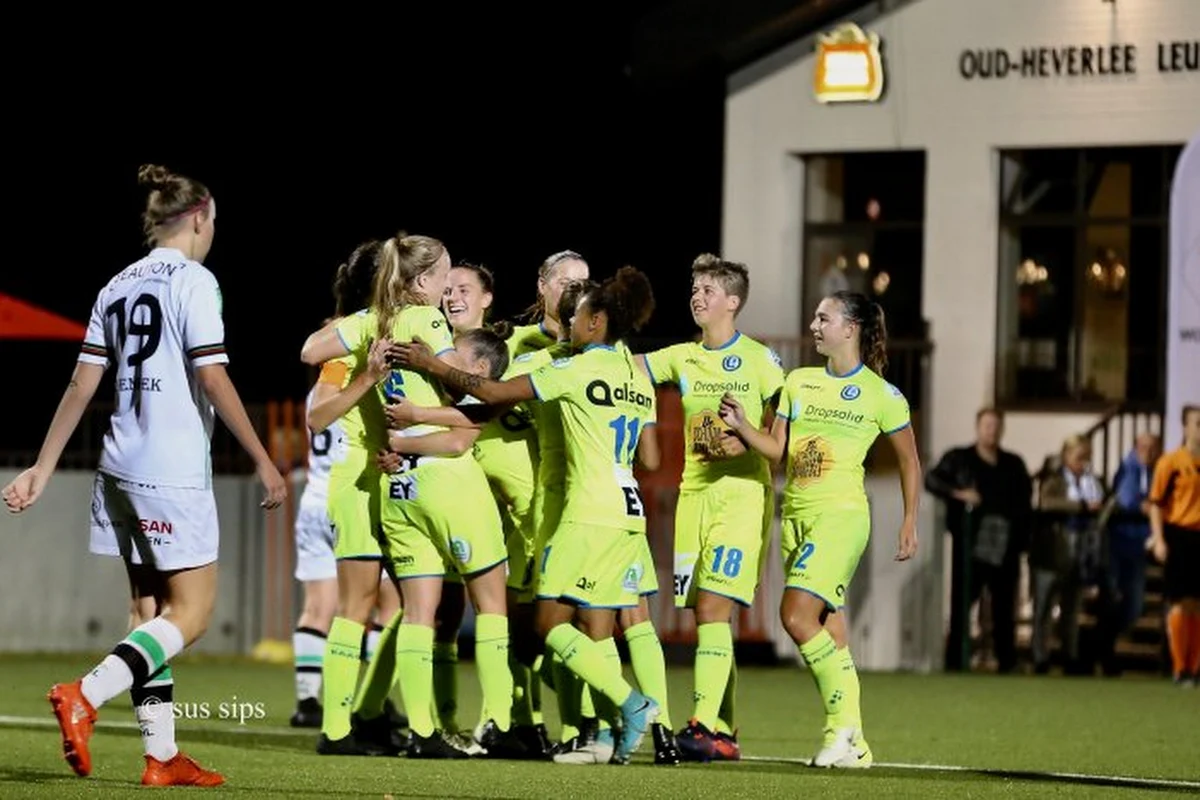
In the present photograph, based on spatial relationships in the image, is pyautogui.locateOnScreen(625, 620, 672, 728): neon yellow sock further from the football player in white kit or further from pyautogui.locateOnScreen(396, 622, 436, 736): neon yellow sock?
the football player in white kit

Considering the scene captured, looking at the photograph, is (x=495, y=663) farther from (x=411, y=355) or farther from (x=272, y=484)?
(x=272, y=484)

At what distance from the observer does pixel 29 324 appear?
16875 millimetres

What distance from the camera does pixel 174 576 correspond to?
9891mm

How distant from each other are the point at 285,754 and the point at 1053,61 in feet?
43.0

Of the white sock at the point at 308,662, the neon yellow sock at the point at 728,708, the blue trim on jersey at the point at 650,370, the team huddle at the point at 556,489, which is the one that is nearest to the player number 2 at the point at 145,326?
the team huddle at the point at 556,489

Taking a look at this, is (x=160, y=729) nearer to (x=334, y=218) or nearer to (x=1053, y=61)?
(x=1053, y=61)

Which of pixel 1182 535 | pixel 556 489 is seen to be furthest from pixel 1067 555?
pixel 556 489

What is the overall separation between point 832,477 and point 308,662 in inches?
132

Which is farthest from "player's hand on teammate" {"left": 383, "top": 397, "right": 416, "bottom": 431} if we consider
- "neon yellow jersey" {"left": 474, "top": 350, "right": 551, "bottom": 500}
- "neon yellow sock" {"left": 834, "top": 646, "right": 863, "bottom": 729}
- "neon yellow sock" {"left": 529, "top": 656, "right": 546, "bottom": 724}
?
"neon yellow sock" {"left": 834, "top": 646, "right": 863, "bottom": 729}

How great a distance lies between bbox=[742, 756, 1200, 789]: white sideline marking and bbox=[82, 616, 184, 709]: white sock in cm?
321

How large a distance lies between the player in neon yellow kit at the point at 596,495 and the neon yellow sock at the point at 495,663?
0.74 ft

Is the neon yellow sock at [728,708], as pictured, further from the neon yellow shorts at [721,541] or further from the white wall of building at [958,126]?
the white wall of building at [958,126]

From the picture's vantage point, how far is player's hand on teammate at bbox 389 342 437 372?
36.1 feet

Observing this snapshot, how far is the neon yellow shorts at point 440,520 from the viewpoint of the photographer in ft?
37.3
